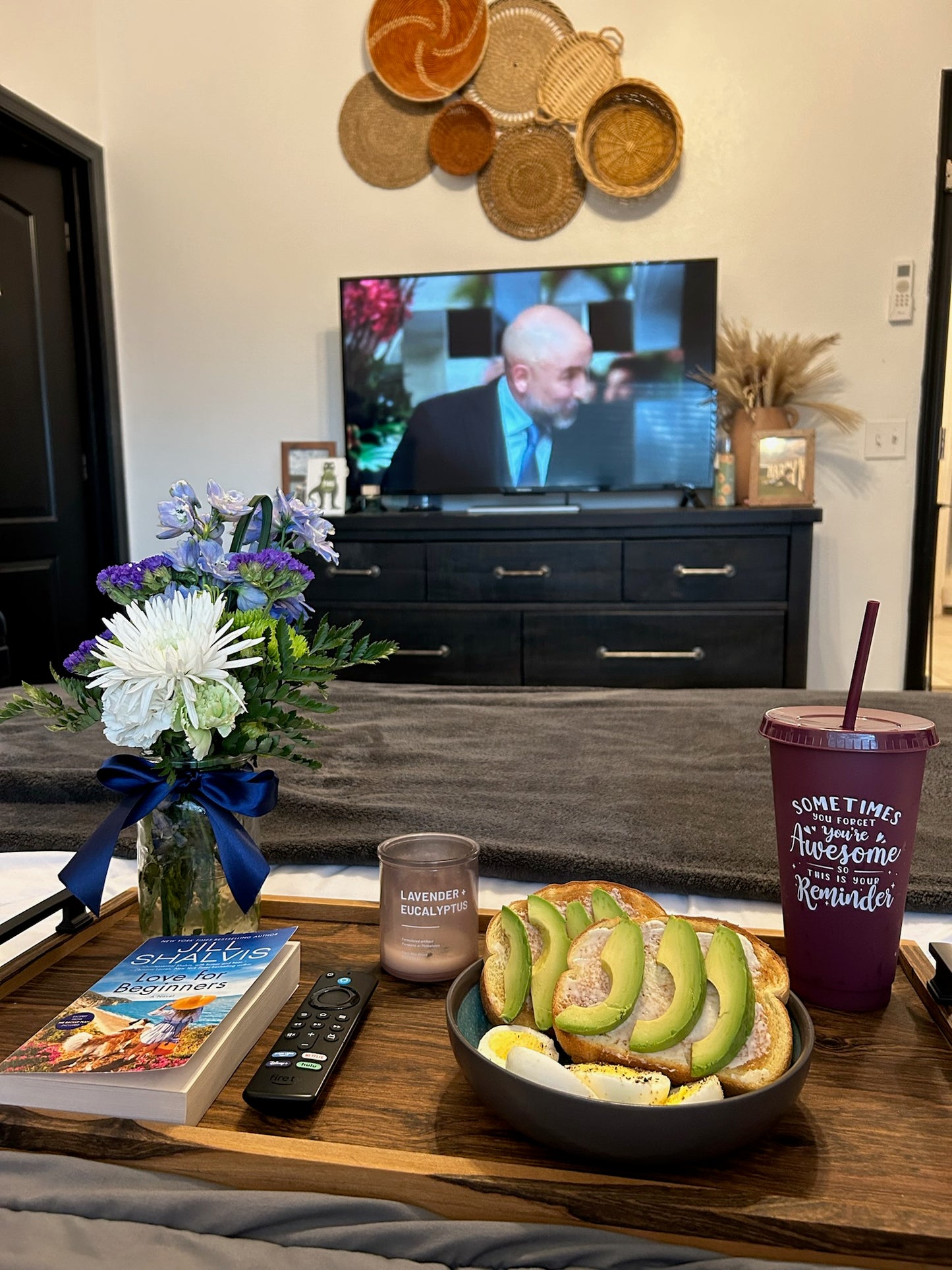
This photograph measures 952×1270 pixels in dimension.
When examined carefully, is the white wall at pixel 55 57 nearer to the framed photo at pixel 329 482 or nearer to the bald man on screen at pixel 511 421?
the framed photo at pixel 329 482

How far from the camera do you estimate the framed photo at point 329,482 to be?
338 cm

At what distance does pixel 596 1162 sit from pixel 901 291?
10.9 feet

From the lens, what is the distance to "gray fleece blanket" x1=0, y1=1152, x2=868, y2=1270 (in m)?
0.51

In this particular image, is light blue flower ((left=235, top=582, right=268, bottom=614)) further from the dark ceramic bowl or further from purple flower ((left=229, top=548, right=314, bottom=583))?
the dark ceramic bowl

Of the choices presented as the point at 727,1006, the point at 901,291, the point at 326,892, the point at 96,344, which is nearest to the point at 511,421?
the point at 901,291

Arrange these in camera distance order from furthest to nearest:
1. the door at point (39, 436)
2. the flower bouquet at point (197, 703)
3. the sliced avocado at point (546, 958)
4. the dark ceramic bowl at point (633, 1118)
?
the door at point (39, 436), the flower bouquet at point (197, 703), the sliced avocado at point (546, 958), the dark ceramic bowl at point (633, 1118)

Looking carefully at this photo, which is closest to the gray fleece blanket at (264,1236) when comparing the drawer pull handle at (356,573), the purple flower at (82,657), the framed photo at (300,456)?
the purple flower at (82,657)

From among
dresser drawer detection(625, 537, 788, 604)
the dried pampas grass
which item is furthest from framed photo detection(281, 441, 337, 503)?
the dried pampas grass

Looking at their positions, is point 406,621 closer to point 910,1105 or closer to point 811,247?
point 811,247

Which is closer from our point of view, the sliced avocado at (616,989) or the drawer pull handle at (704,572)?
the sliced avocado at (616,989)

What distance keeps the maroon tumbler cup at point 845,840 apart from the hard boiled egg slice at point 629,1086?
0.23 m

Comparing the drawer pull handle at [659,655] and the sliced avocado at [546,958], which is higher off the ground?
the sliced avocado at [546,958]

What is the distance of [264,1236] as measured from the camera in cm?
54

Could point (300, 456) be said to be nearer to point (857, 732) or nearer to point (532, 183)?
point (532, 183)
